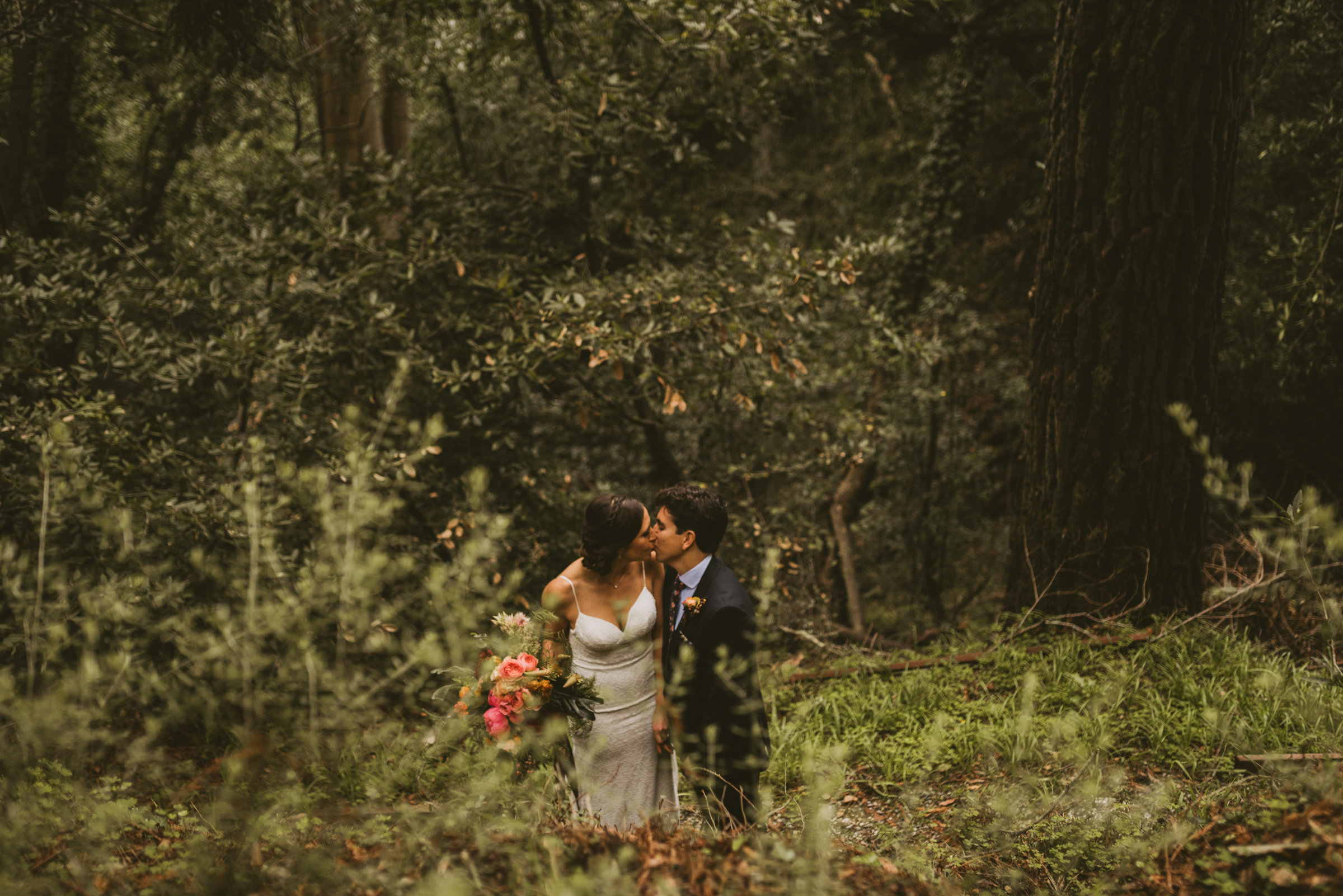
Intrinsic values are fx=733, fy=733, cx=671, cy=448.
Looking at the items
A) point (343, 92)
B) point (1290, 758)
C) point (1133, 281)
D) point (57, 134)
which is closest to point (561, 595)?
point (1290, 758)

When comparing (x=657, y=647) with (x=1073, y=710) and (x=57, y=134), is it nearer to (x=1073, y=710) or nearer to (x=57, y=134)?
(x=1073, y=710)

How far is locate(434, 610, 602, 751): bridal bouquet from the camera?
2.64 metres

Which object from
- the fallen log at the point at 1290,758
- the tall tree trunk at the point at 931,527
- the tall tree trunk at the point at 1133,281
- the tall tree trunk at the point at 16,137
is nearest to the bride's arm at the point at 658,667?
the fallen log at the point at 1290,758

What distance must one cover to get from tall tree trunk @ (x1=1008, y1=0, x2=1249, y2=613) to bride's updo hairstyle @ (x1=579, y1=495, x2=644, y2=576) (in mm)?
3421

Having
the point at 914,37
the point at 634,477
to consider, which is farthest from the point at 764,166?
the point at 634,477

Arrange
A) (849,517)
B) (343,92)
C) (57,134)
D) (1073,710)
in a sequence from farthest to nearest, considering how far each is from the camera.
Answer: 1. (849,517)
2. (343,92)
3. (57,134)
4. (1073,710)

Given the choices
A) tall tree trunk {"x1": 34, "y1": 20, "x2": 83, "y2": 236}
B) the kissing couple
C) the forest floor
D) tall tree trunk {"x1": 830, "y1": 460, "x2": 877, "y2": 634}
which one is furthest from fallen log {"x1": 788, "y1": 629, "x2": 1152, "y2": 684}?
tall tree trunk {"x1": 34, "y1": 20, "x2": 83, "y2": 236}

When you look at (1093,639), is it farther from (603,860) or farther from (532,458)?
(532,458)

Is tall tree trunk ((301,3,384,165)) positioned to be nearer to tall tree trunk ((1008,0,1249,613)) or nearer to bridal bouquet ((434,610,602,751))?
bridal bouquet ((434,610,602,751))

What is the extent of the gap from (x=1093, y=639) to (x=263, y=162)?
912cm

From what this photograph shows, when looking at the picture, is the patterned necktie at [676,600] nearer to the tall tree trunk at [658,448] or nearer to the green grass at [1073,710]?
the green grass at [1073,710]

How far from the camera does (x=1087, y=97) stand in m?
4.74

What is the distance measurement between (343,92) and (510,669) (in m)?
6.71

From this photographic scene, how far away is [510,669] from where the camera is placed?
2.66 m
